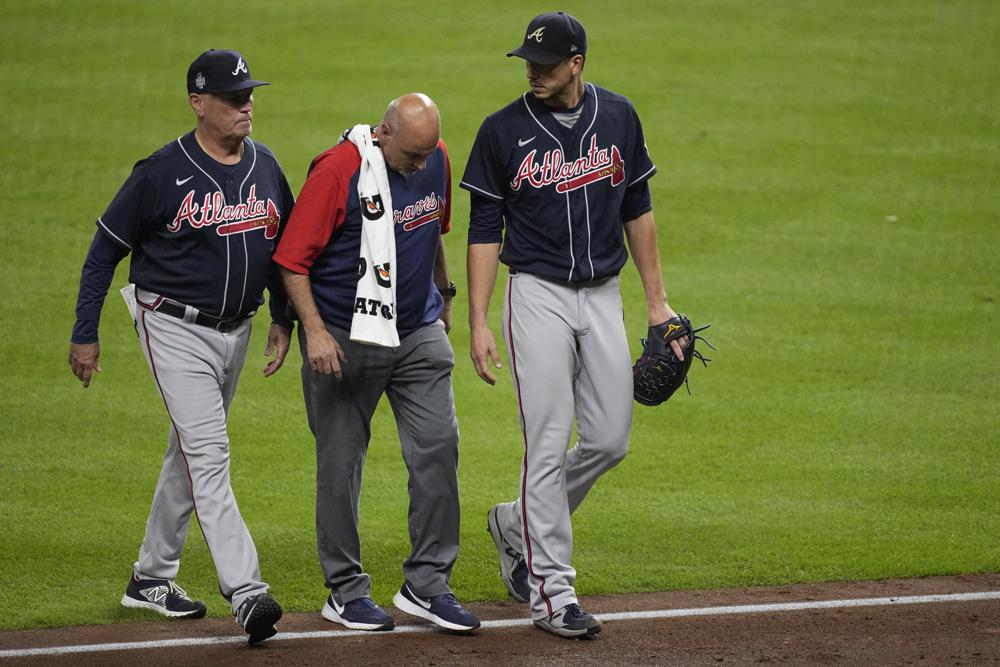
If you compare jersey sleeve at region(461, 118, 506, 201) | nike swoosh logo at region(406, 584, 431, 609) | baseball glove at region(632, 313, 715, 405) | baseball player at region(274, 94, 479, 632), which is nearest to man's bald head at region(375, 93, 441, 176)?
baseball player at region(274, 94, 479, 632)

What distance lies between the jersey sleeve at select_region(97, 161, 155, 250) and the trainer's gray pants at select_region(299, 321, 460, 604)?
0.76 metres

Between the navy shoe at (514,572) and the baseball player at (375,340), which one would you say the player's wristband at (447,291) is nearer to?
the baseball player at (375,340)

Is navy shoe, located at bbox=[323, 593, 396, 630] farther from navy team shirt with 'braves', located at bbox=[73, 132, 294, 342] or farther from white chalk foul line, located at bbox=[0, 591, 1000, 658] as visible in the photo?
navy team shirt with 'braves', located at bbox=[73, 132, 294, 342]

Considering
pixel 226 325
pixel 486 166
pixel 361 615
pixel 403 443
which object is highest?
pixel 486 166

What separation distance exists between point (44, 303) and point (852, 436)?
594 centimetres

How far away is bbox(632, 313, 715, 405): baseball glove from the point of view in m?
5.65

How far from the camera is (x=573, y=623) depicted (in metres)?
5.21

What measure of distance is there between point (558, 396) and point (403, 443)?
0.63 m

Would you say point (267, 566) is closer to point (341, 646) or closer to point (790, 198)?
point (341, 646)

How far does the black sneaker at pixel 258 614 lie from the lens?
16.3 feet

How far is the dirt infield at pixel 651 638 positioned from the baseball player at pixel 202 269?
0.92 ft

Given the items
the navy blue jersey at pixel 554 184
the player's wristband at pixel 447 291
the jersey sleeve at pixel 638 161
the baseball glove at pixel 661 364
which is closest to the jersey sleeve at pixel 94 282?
the player's wristband at pixel 447 291

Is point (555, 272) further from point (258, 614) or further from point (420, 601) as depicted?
point (258, 614)

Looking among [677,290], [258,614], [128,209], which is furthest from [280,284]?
[677,290]
